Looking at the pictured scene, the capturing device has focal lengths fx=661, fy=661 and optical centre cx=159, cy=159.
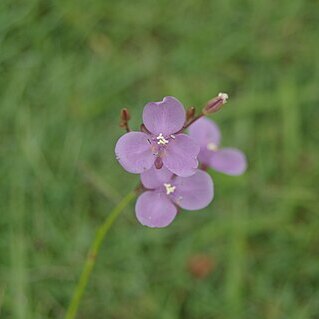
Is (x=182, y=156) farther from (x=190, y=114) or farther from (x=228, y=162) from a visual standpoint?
(x=228, y=162)

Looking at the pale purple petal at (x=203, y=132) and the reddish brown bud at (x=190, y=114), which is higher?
the pale purple petal at (x=203, y=132)

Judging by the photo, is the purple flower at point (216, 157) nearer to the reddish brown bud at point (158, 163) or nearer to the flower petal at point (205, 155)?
the flower petal at point (205, 155)

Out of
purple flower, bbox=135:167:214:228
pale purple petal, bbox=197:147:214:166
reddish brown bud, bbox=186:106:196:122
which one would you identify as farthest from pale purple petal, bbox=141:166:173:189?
pale purple petal, bbox=197:147:214:166

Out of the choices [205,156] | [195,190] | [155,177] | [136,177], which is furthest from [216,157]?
[136,177]

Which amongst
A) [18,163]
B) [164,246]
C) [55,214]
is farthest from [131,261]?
[18,163]

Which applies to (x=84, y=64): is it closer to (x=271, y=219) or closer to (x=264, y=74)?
(x=264, y=74)

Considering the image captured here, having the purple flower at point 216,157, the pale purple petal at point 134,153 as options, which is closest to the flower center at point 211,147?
the purple flower at point 216,157
